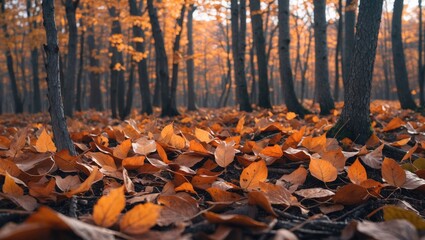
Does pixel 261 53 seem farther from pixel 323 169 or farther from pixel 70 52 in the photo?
pixel 323 169

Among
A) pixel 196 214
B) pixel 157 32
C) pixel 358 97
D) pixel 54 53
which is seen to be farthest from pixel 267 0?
pixel 196 214

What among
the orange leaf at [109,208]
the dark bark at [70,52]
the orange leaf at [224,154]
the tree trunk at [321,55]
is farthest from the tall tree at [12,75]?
the orange leaf at [109,208]

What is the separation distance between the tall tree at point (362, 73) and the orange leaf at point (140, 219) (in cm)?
210

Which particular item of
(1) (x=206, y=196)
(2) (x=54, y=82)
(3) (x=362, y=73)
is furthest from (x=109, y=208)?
(3) (x=362, y=73)

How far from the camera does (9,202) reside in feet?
4.23

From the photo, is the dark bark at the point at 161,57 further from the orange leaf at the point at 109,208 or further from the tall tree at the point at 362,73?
the orange leaf at the point at 109,208

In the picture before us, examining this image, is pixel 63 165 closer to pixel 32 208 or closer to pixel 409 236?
pixel 32 208

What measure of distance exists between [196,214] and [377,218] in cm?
75

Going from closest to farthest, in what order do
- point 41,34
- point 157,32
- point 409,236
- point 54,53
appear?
→ point 409,236 < point 54,53 < point 157,32 < point 41,34

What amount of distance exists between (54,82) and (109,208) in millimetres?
1170

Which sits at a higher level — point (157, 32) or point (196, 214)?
point (157, 32)

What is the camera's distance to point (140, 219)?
957 mm

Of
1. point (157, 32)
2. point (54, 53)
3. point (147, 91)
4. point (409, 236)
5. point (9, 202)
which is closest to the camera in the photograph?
point (409, 236)

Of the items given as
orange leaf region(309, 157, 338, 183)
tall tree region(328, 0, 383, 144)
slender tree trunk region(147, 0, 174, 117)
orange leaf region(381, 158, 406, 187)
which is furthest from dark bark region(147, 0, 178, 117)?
orange leaf region(381, 158, 406, 187)
